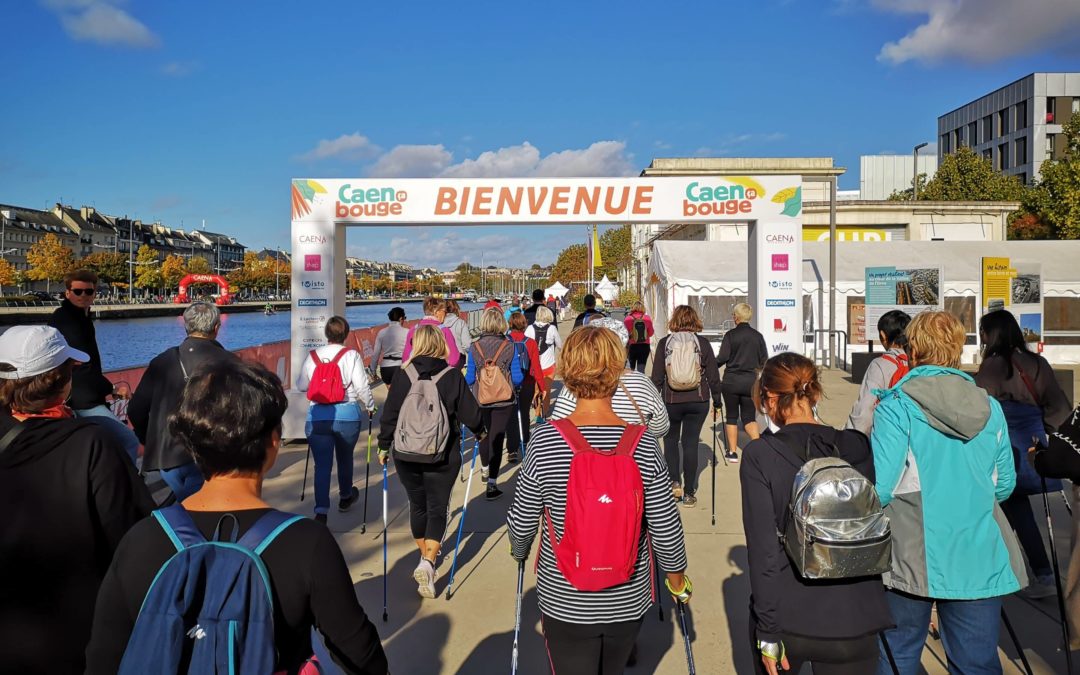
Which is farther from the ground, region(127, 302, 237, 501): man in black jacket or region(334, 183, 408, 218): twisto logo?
region(334, 183, 408, 218): twisto logo

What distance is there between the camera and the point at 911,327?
11.1 feet

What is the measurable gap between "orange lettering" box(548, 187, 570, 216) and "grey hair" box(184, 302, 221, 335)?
278 inches

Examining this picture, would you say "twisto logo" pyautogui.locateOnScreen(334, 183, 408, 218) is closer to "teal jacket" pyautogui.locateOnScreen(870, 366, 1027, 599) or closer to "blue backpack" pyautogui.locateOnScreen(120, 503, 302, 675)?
"teal jacket" pyautogui.locateOnScreen(870, 366, 1027, 599)

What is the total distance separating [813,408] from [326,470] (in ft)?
15.1

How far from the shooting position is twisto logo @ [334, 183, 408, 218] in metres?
11.0

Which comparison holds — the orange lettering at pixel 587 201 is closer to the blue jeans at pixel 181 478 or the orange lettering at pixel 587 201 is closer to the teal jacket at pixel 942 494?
the blue jeans at pixel 181 478

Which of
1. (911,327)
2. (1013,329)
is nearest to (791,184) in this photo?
(1013,329)

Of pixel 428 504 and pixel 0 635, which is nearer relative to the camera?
pixel 0 635

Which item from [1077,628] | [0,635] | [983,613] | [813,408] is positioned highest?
[813,408]

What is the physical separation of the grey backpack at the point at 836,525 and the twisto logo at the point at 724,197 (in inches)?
370

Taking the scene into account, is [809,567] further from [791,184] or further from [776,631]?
[791,184]

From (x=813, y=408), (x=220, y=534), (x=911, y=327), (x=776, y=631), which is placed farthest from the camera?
(x=911, y=327)

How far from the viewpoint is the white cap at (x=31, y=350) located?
2479 millimetres

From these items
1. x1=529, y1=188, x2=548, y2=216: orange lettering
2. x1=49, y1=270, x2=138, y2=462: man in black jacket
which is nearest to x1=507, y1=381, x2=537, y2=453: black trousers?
x1=529, y1=188, x2=548, y2=216: orange lettering
